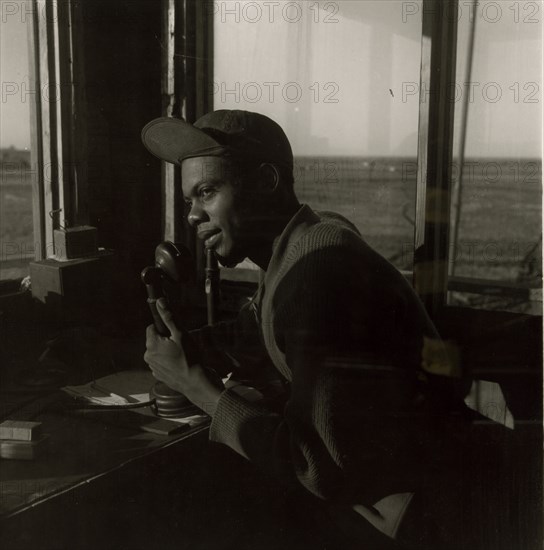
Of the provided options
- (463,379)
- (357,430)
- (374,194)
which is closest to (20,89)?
(374,194)

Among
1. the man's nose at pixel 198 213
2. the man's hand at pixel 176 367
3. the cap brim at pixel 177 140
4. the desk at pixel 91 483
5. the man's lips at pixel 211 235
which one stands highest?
the cap brim at pixel 177 140

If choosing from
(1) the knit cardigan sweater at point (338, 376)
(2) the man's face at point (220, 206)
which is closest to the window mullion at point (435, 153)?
(1) the knit cardigan sweater at point (338, 376)

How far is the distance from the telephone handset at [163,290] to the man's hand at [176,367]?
2 centimetres

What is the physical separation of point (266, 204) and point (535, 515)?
3.34ft

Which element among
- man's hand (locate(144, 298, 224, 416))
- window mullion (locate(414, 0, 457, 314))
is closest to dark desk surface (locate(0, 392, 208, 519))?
man's hand (locate(144, 298, 224, 416))

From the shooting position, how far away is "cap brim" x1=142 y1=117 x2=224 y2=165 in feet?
4.83

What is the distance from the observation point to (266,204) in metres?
1.51

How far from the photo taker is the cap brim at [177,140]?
147 cm

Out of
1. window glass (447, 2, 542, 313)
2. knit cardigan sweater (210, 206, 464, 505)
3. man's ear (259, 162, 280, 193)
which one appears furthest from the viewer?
window glass (447, 2, 542, 313)

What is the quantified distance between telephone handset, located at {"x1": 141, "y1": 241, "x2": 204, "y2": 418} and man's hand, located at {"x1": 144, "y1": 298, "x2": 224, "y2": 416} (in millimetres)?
16

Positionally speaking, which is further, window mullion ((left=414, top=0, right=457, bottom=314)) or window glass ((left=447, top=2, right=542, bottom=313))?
window mullion ((left=414, top=0, right=457, bottom=314))

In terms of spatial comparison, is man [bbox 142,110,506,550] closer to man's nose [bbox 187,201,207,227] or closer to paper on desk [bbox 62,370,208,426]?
man's nose [bbox 187,201,207,227]

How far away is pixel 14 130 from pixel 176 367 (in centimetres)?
105

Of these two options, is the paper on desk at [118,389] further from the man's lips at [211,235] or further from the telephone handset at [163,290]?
the man's lips at [211,235]
